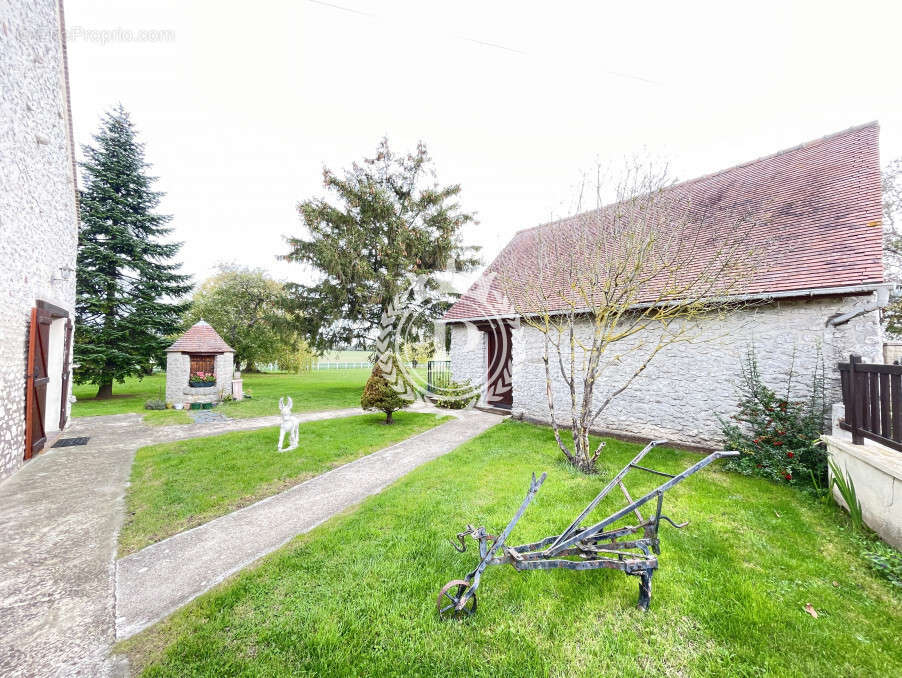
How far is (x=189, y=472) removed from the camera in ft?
17.0

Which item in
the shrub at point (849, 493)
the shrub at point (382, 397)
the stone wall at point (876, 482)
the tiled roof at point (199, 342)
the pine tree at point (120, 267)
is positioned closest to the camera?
the stone wall at point (876, 482)

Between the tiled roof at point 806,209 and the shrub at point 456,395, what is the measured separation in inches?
144

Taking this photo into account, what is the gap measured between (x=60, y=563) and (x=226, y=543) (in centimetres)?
136

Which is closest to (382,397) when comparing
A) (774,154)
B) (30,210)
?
(30,210)

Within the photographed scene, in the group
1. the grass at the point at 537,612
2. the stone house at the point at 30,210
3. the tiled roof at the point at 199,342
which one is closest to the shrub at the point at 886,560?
the grass at the point at 537,612

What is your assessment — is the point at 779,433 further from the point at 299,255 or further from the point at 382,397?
the point at 299,255

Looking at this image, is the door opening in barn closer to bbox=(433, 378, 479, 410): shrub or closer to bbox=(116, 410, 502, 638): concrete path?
bbox=(116, 410, 502, 638): concrete path

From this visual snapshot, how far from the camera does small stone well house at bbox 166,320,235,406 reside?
38.3ft

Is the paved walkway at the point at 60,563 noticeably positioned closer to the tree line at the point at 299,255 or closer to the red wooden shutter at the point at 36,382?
the red wooden shutter at the point at 36,382

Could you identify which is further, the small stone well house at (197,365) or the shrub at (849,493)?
the small stone well house at (197,365)

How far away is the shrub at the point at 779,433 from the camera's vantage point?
4.75 metres

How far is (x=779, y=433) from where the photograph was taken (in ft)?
16.8

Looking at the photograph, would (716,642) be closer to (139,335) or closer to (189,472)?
(189,472)

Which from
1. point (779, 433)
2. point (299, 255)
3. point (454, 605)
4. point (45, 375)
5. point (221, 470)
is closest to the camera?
point (454, 605)
